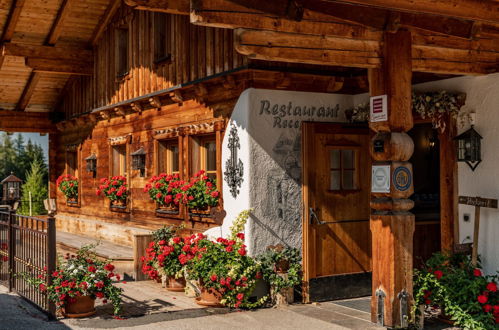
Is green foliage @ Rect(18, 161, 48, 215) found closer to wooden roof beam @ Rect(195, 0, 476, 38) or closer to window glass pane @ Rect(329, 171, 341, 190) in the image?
window glass pane @ Rect(329, 171, 341, 190)

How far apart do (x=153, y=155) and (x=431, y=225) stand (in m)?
5.24

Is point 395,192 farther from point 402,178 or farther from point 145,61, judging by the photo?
point 145,61

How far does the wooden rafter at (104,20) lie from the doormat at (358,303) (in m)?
8.31

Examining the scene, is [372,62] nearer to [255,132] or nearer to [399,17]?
[399,17]

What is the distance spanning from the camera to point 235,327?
303 inches

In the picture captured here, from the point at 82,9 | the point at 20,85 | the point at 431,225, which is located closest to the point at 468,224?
the point at 431,225

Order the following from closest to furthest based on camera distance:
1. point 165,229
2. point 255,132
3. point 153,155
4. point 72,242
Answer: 1. point 255,132
2. point 165,229
3. point 153,155
4. point 72,242

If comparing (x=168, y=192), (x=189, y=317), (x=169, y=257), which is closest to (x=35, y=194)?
(x=168, y=192)

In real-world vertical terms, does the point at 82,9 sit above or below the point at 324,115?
above

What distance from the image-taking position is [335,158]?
31.6 ft

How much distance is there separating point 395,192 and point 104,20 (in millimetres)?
9746

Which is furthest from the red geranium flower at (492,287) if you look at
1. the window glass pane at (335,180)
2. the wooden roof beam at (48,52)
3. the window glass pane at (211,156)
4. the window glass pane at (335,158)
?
the wooden roof beam at (48,52)

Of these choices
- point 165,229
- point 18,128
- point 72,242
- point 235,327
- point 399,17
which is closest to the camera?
point 399,17

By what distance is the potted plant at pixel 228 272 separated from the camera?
8609 mm
